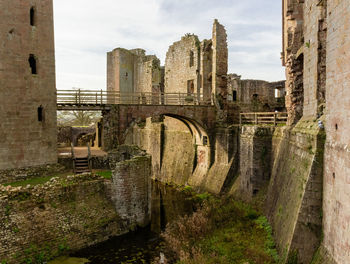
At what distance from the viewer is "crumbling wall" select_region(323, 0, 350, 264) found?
7.09 meters

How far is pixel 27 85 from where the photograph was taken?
14.6m

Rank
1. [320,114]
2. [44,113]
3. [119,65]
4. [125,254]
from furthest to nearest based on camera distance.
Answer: [119,65] → [44,113] → [125,254] → [320,114]

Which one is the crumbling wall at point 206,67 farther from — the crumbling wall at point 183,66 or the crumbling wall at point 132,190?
the crumbling wall at point 132,190

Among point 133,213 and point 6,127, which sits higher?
point 6,127

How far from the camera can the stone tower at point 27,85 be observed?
1396 centimetres

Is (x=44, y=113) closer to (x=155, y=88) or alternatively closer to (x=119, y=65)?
(x=155, y=88)

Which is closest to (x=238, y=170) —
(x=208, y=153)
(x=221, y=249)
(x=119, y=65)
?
(x=208, y=153)

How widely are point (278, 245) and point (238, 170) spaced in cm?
937

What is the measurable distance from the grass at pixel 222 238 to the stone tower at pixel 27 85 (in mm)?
7374

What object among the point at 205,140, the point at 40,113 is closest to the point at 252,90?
the point at 205,140

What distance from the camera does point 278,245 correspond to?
33.8ft

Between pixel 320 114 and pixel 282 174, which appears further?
pixel 282 174

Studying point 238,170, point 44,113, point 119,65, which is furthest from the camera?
point 119,65

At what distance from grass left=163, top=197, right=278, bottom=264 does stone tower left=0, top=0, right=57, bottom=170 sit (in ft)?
24.2
